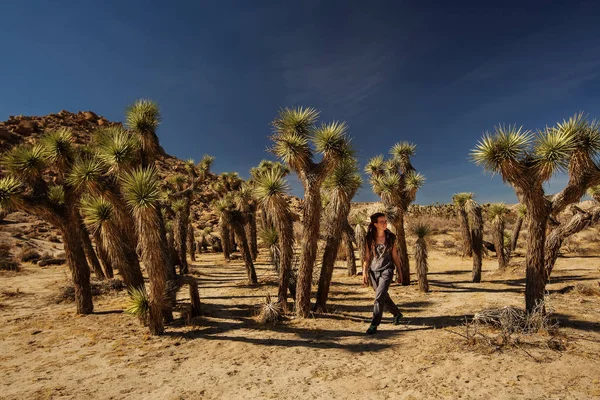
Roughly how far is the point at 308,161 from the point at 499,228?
12894mm

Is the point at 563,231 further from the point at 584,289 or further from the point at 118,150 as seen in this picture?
the point at 118,150

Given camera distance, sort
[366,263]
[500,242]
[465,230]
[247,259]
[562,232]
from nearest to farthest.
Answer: [366,263] → [562,232] → [247,259] → [500,242] → [465,230]

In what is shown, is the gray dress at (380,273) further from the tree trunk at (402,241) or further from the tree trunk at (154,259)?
the tree trunk at (402,241)

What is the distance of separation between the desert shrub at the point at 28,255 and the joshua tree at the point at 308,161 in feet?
73.3

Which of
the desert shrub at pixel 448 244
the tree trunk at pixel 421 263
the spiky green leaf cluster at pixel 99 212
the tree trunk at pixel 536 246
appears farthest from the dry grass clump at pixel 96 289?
the desert shrub at pixel 448 244

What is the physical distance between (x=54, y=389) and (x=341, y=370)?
4.65m

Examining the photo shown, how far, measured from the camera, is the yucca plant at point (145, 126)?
9430 millimetres

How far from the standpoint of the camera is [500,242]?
16422 mm

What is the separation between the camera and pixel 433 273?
1747cm

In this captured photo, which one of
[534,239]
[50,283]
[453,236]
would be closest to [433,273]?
[534,239]

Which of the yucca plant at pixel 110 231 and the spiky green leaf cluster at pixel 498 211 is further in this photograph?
the spiky green leaf cluster at pixel 498 211

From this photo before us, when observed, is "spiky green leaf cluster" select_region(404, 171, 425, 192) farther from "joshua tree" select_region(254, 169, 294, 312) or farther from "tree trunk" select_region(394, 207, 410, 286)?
"joshua tree" select_region(254, 169, 294, 312)

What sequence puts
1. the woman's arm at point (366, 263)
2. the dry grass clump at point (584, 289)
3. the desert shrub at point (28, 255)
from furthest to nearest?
the desert shrub at point (28, 255) → the dry grass clump at point (584, 289) → the woman's arm at point (366, 263)

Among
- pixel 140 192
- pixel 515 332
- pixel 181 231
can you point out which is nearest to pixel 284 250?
pixel 140 192
